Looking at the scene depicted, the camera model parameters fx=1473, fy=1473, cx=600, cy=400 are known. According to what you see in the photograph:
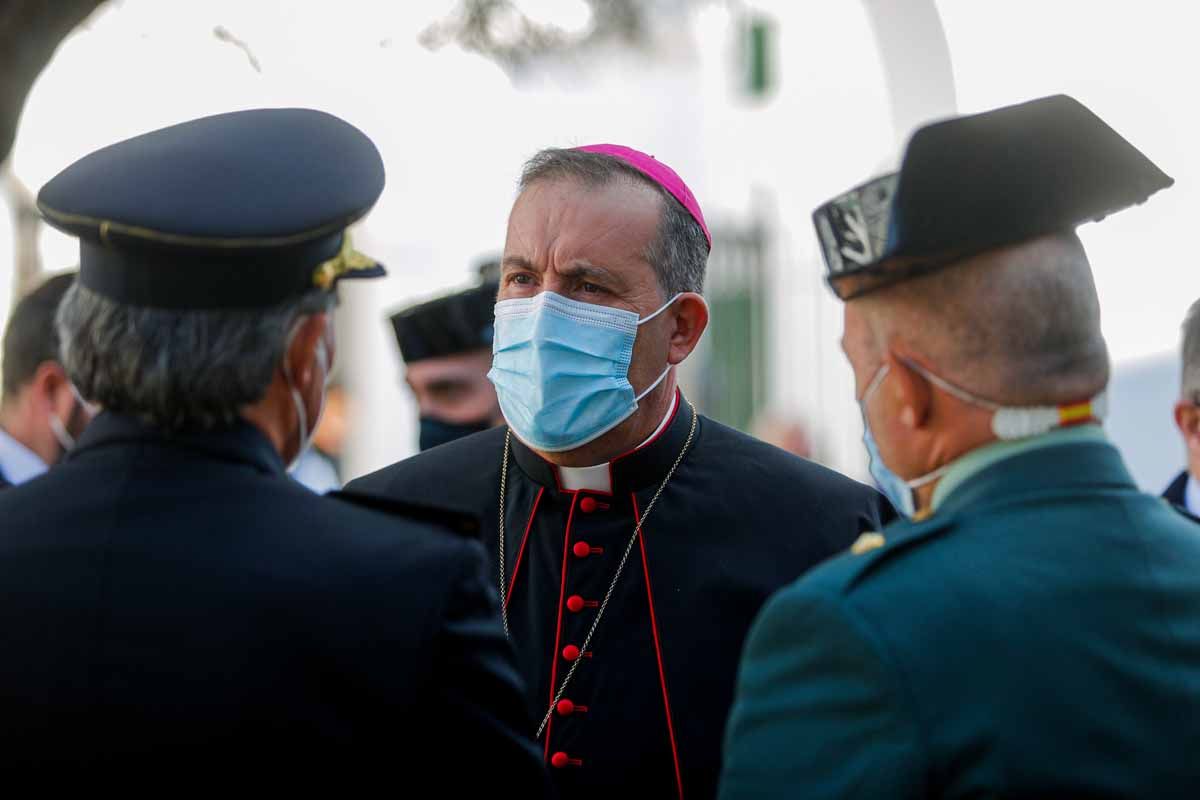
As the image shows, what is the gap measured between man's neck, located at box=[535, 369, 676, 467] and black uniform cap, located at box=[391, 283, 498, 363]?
180 centimetres

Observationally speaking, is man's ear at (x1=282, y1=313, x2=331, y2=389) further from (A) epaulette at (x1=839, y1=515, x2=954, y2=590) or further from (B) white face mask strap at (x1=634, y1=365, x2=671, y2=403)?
(B) white face mask strap at (x1=634, y1=365, x2=671, y2=403)

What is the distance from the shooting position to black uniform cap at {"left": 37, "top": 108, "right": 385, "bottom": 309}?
6.21 ft

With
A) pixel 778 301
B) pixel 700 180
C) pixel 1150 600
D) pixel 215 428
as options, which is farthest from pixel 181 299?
pixel 700 180

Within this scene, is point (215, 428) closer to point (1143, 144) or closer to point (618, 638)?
point (618, 638)

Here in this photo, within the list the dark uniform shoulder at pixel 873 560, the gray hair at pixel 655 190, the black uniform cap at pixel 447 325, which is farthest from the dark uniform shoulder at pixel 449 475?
the black uniform cap at pixel 447 325

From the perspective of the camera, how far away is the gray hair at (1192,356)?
373cm

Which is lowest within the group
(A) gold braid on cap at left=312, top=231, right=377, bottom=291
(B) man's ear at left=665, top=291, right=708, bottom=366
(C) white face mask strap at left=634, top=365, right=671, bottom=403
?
(C) white face mask strap at left=634, top=365, right=671, bottom=403

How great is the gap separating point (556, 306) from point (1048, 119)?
1286mm

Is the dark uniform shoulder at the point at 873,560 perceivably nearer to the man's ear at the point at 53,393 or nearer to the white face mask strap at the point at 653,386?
the white face mask strap at the point at 653,386

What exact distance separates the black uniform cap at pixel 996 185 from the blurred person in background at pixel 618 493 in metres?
1.06

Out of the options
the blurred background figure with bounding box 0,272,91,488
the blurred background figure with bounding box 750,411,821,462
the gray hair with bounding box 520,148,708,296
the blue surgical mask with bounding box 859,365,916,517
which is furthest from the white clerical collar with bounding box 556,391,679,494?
the blurred background figure with bounding box 750,411,821,462

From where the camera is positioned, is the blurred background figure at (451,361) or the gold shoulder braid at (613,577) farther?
the blurred background figure at (451,361)

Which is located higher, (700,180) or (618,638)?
(618,638)

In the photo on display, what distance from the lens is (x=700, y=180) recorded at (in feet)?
49.1
